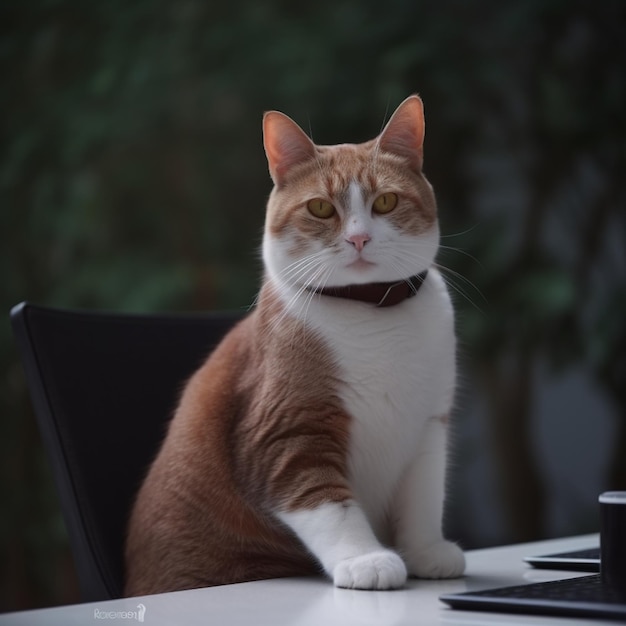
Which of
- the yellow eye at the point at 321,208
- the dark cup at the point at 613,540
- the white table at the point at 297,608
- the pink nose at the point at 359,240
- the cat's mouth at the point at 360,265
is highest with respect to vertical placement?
the yellow eye at the point at 321,208

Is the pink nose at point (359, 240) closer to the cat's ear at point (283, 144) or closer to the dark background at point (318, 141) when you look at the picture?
the cat's ear at point (283, 144)

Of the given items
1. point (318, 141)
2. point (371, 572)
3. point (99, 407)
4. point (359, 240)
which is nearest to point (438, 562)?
point (371, 572)

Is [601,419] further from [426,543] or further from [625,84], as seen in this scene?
[426,543]

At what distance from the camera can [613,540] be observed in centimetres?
89

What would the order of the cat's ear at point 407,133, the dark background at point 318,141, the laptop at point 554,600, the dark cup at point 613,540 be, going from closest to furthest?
the laptop at point 554,600, the dark cup at point 613,540, the cat's ear at point 407,133, the dark background at point 318,141

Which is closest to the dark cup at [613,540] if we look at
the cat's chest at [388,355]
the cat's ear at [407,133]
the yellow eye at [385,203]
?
the cat's chest at [388,355]

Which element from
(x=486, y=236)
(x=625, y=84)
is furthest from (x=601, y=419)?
(x=625, y=84)

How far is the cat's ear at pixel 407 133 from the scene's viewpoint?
4.35 ft

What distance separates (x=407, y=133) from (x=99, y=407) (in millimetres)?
621

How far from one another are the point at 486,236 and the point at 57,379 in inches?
93.6

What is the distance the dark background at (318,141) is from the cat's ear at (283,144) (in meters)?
2.05

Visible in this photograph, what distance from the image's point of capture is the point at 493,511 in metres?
3.72

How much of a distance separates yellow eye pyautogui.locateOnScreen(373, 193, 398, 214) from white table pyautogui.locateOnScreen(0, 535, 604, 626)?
0.49 meters

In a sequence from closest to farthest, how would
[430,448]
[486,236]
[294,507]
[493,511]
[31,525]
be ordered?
[294,507] < [430,448] < [31,525] < [486,236] < [493,511]
